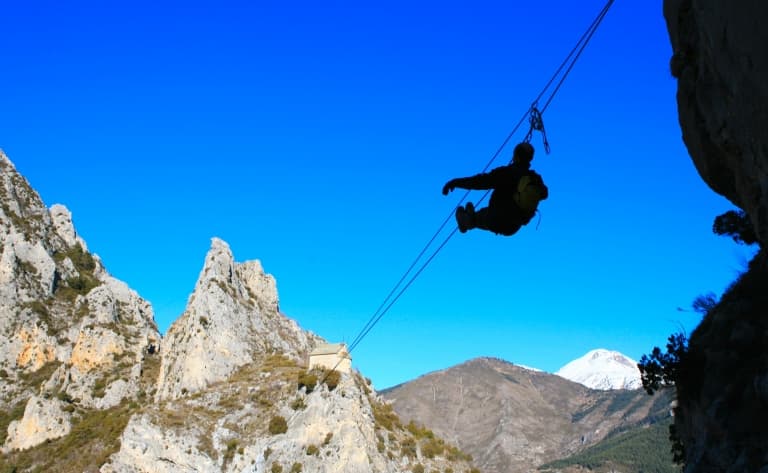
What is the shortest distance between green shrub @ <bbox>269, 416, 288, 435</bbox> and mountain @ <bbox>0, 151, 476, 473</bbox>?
0.28 feet

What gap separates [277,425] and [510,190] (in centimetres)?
4175

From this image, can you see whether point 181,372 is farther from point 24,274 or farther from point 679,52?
point 679,52

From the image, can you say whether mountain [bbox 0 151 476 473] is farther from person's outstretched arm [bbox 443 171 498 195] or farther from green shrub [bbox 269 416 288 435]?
person's outstretched arm [bbox 443 171 498 195]

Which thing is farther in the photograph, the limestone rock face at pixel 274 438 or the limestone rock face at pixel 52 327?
the limestone rock face at pixel 52 327

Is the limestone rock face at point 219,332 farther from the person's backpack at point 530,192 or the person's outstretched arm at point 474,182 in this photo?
the person's backpack at point 530,192

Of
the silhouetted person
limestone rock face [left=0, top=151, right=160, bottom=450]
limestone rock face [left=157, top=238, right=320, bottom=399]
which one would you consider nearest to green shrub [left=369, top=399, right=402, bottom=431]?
limestone rock face [left=157, top=238, right=320, bottom=399]

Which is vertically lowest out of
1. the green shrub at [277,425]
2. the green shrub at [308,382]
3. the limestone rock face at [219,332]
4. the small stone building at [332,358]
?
the green shrub at [277,425]

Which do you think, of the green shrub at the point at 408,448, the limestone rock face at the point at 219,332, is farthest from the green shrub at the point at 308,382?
the limestone rock face at the point at 219,332

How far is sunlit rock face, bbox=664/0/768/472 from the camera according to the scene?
771 cm

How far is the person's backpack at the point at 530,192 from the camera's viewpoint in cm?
909

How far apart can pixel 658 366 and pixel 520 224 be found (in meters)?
10.8

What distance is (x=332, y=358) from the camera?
5266 cm

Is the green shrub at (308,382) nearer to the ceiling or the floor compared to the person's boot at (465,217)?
nearer to the ceiling

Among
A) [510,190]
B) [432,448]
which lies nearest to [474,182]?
[510,190]
